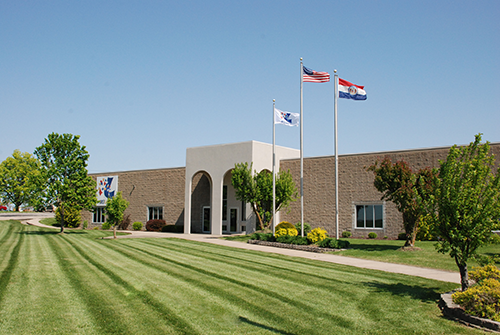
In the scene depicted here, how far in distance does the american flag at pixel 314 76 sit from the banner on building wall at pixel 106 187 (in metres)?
27.2

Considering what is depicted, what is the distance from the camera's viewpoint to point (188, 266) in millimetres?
14398

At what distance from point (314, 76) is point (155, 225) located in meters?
21.9

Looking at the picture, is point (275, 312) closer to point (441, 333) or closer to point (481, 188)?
point (441, 333)


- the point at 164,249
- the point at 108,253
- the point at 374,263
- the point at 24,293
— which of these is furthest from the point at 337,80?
the point at 24,293

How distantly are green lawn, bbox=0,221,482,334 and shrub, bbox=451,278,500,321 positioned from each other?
0.55m

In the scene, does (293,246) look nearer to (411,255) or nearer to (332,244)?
(332,244)

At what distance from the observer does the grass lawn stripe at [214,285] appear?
882 centimetres

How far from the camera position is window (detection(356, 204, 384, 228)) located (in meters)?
28.2

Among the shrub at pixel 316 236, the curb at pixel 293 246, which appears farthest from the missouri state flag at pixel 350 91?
the curb at pixel 293 246

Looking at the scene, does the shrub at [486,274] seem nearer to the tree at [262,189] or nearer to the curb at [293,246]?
the curb at [293,246]

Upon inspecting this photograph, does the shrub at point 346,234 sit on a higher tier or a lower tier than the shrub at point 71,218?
lower

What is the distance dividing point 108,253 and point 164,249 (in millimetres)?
2872

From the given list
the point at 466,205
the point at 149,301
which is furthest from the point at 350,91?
the point at 149,301

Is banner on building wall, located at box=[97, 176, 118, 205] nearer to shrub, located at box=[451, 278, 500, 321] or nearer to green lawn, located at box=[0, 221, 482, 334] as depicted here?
green lawn, located at box=[0, 221, 482, 334]
